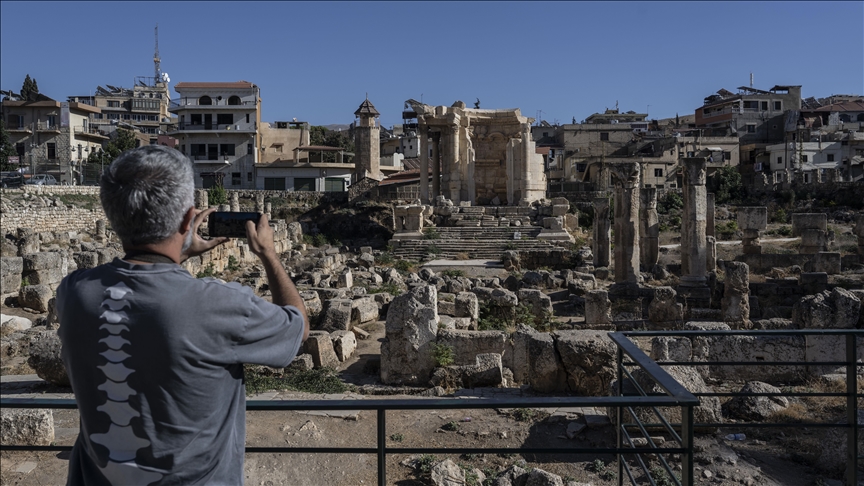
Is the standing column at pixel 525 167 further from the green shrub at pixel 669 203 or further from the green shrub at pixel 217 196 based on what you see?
the green shrub at pixel 217 196

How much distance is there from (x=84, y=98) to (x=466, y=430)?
9195cm

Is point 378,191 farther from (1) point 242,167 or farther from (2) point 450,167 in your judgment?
(1) point 242,167

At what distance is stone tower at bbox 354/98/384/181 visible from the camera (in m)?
53.2

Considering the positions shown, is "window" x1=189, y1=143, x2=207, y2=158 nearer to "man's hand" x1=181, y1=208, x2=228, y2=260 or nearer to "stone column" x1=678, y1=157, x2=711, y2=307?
"stone column" x1=678, y1=157, x2=711, y2=307

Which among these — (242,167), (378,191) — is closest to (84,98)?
(242,167)

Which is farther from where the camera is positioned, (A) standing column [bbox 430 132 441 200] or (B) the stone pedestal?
(A) standing column [bbox 430 132 441 200]

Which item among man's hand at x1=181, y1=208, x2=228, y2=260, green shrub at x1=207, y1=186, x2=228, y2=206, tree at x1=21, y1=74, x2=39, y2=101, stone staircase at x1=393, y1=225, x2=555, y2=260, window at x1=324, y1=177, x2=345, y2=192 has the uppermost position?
tree at x1=21, y1=74, x2=39, y2=101

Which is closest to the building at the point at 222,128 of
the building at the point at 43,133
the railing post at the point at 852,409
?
the building at the point at 43,133

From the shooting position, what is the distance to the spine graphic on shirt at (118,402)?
2354 millimetres

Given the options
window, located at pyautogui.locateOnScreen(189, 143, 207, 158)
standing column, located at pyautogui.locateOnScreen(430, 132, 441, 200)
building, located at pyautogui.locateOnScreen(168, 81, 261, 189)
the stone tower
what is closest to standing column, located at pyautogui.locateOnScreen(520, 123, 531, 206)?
standing column, located at pyautogui.locateOnScreen(430, 132, 441, 200)

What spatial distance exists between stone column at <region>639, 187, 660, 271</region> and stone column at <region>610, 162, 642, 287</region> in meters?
3.64

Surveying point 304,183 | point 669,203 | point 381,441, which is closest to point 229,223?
point 381,441

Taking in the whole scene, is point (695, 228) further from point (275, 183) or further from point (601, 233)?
point (275, 183)

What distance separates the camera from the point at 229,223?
2.91m
